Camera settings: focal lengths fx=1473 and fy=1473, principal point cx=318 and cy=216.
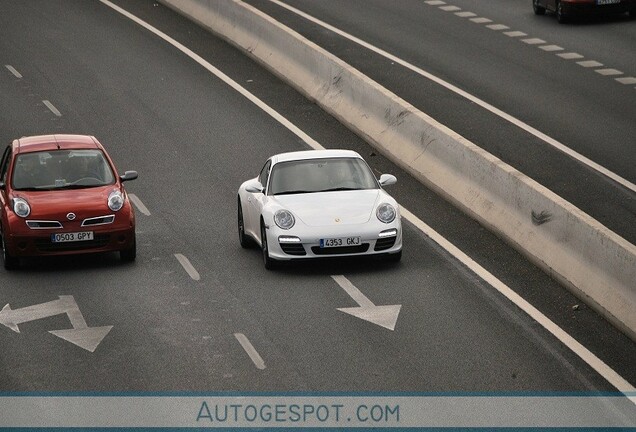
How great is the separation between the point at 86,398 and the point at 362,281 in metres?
5.20

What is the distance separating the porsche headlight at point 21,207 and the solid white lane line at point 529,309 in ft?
17.5

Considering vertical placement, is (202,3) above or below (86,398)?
below

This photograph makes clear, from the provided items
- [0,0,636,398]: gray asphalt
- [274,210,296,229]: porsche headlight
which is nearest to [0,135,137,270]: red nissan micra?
[0,0,636,398]: gray asphalt

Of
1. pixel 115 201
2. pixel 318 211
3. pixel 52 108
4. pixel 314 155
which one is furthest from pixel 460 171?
pixel 52 108

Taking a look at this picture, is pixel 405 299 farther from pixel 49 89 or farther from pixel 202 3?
pixel 202 3

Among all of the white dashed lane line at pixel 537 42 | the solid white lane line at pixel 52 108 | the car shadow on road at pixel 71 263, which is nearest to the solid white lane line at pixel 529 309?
the car shadow on road at pixel 71 263

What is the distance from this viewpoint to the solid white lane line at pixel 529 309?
13570 millimetres

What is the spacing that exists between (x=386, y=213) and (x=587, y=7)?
2101 cm

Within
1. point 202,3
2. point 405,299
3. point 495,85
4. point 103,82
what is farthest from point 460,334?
point 202,3

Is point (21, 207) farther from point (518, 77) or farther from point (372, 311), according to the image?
point (518, 77)

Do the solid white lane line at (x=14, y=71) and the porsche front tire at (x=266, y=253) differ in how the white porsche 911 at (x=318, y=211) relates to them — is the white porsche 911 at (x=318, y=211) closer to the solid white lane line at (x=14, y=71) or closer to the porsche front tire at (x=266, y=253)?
the porsche front tire at (x=266, y=253)

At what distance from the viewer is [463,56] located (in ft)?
110

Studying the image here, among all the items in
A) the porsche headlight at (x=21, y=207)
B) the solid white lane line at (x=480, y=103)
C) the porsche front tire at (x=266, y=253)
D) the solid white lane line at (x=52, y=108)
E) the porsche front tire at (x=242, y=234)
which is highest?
the porsche headlight at (x=21, y=207)

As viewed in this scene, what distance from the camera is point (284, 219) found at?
18172mm
